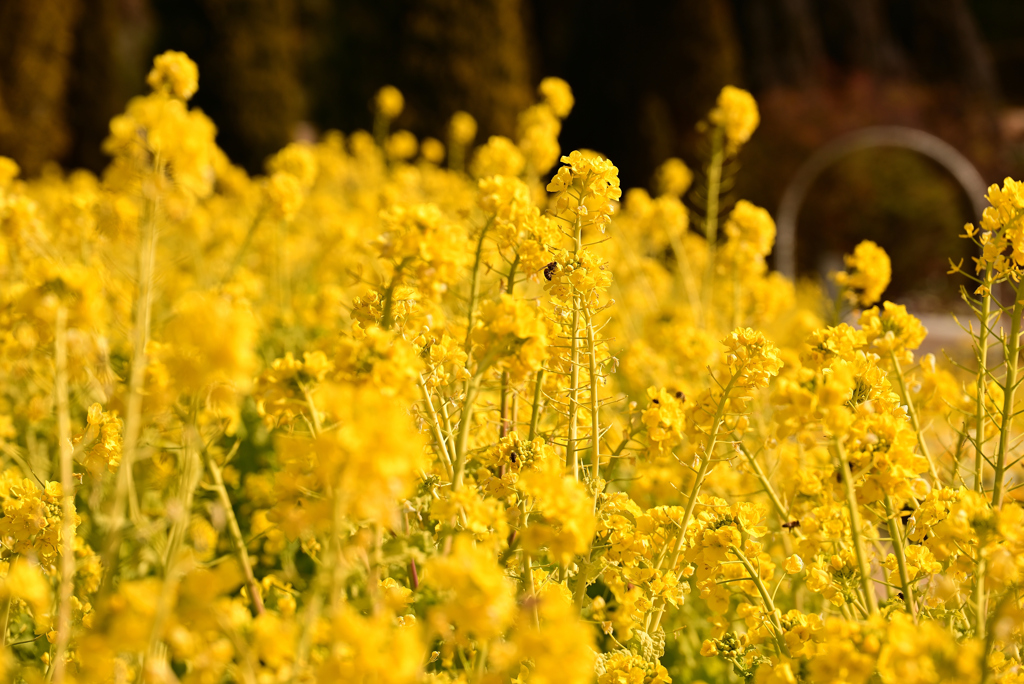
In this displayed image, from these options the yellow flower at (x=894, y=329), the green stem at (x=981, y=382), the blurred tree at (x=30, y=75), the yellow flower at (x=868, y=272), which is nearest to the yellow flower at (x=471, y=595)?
the yellow flower at (x=894, y=329)

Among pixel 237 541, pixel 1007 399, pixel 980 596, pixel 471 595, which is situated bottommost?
pixel 237 541

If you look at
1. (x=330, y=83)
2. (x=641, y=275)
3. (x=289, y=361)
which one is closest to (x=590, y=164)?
(x=289, y=361)

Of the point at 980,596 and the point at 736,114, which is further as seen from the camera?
the point at 736,114

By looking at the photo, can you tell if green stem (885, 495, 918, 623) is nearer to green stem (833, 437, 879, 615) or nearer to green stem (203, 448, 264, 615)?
green stem (833, 437, 879, 615)

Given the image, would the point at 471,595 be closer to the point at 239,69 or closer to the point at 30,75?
the point at 239,69

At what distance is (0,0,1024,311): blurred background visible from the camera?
389 inches

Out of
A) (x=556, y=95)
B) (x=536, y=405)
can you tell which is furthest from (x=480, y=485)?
(x=556, y=95)

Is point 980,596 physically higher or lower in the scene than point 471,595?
higher

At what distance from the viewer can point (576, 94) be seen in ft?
41.9

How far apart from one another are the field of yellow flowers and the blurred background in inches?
307

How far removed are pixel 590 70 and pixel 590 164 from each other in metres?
11.7

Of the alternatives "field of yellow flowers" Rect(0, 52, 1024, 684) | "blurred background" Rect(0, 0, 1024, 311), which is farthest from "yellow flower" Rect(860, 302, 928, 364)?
"blurred background" Rect(0, 0, 1024, 311)

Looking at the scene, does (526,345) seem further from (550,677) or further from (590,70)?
(590,70)

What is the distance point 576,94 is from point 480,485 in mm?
11922
